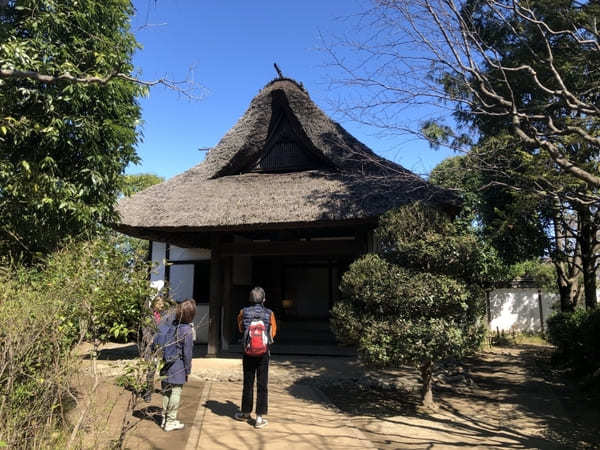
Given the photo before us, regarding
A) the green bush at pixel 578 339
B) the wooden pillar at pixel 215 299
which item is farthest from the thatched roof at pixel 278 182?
the green bush at pixel 578 339

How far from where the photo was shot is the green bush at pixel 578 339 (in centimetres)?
632

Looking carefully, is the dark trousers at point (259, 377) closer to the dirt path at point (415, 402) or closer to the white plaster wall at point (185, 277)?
the dirt path at point (415, 402)

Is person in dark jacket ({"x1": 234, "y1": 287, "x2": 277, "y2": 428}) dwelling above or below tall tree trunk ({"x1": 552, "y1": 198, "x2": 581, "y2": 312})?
below

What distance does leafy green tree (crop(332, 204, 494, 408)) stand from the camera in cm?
473

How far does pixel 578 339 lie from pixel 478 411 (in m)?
3.40

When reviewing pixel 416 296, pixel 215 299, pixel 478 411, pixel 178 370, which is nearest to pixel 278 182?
pixel 215 299

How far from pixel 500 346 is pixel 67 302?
1287 centimetres

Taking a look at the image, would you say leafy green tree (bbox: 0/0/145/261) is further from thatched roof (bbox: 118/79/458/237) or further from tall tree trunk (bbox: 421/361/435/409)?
tall tree trunk (bbox: 421/361/435/409)

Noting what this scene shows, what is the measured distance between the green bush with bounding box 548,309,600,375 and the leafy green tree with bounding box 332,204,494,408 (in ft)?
8.31

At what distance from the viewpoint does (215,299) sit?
27.9ft

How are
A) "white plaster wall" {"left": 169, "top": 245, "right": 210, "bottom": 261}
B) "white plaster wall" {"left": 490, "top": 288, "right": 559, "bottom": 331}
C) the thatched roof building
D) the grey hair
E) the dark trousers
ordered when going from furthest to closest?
"white plaster wall" {"left": 490, "top": 288, "right": 559, "bottom": 331} → "white plaster wall" {"left": 169, "top": 245, "right": 210, "bottom": 261} → the thatched roof building → the grey hair → the dark trousers

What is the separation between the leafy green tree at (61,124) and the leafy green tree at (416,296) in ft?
12.2

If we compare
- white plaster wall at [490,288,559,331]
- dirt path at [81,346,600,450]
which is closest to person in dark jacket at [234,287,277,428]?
dirt path at [81,346,600,450]

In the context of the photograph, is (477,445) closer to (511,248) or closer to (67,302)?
(67,302)
